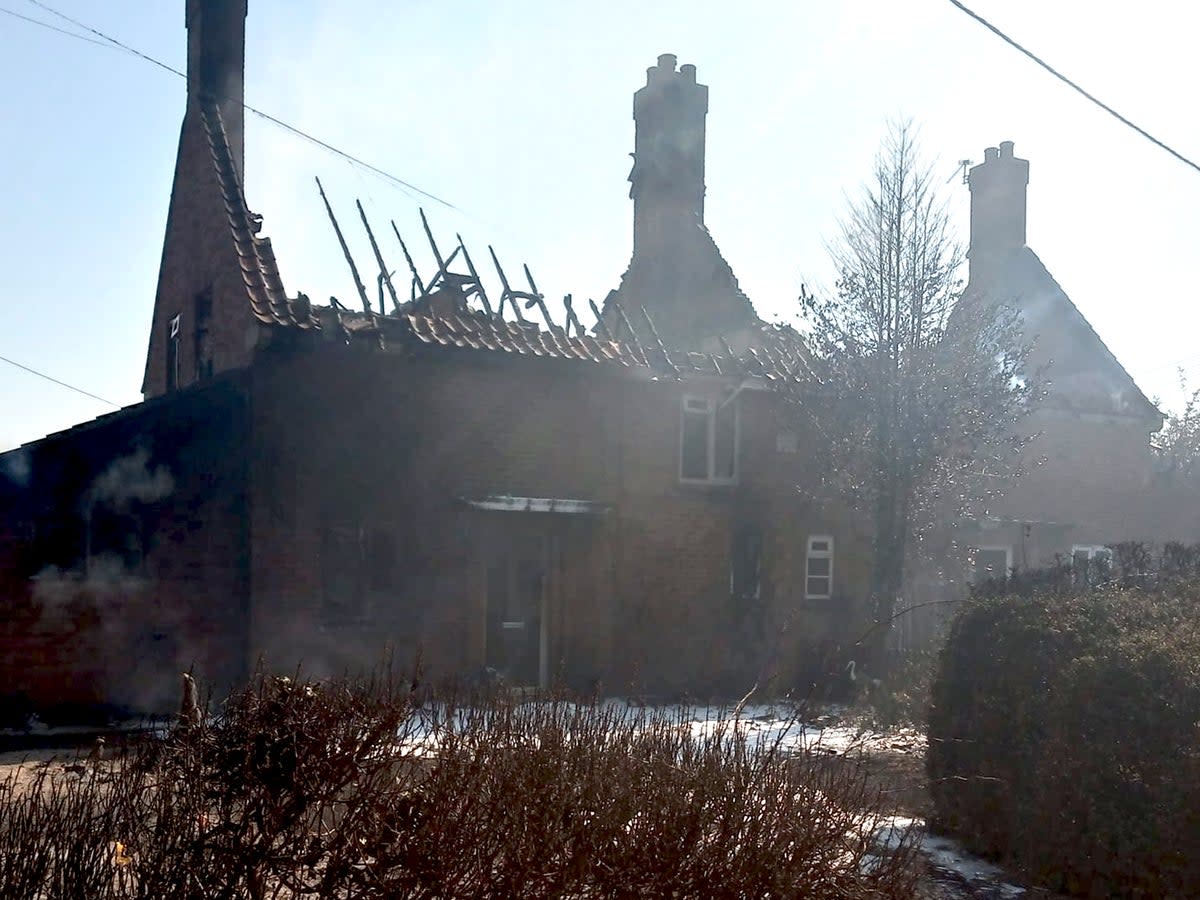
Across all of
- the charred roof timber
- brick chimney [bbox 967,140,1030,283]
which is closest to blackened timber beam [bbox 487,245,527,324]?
the charred roof timber

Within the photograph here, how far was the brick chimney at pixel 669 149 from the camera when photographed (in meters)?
25.6

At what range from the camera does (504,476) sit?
1697 centimetres

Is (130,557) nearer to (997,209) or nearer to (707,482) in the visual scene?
(707,482)

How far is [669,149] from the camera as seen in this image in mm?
25609

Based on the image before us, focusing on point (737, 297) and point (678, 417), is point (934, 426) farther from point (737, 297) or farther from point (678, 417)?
point (737, 297)

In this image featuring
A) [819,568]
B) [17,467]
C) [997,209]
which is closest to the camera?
[17,467]

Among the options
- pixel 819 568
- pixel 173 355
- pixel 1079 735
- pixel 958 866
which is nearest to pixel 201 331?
pixel 173 355

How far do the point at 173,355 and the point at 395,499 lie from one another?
700 cm

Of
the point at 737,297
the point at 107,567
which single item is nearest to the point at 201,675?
the point at 107,567

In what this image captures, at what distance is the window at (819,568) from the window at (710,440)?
6.97 feet

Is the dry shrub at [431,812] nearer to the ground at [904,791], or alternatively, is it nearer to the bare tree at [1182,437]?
the ground at [904,791]

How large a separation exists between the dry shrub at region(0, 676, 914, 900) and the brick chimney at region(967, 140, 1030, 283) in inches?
977

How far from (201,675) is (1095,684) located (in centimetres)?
1113

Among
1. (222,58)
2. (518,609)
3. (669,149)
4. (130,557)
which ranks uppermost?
(669,149)
